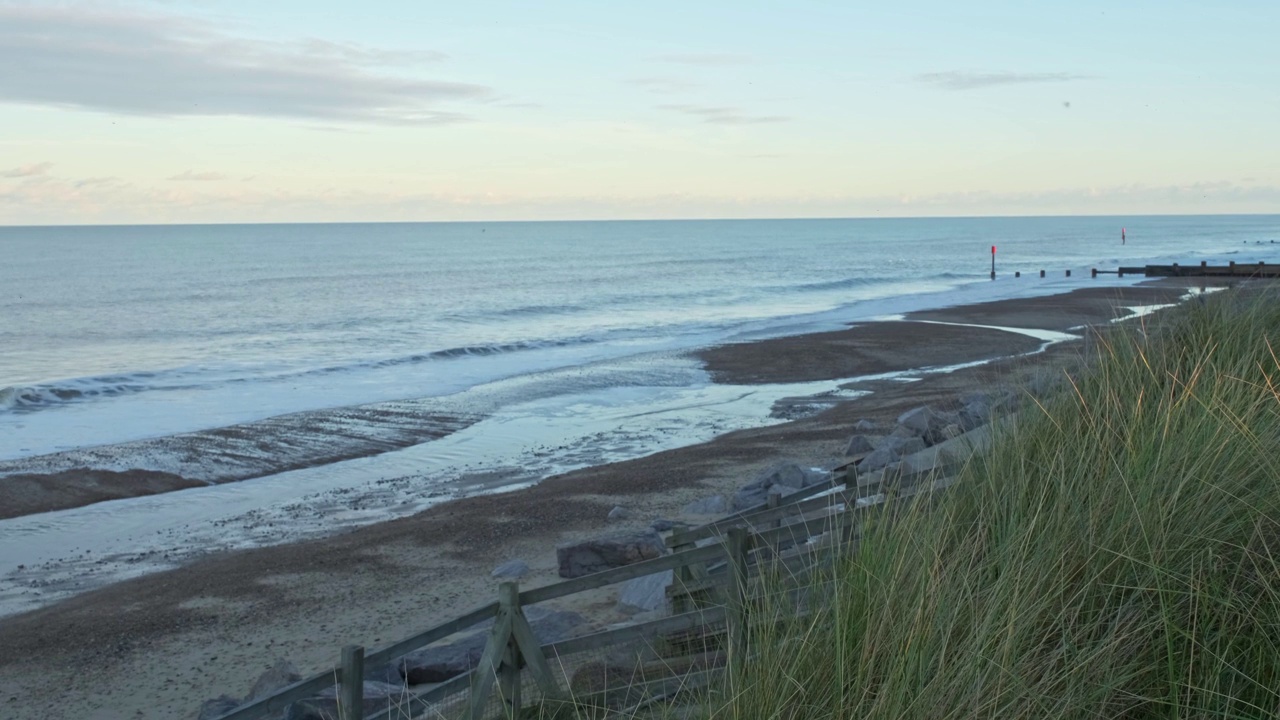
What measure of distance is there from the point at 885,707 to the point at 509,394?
75.8 ft

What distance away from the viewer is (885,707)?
3.21 metres

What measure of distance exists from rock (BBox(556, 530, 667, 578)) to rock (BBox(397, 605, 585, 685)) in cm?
144

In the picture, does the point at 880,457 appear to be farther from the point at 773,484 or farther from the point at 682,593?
the point at 682,593

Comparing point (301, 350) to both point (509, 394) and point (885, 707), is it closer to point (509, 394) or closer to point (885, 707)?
point (509, 394)

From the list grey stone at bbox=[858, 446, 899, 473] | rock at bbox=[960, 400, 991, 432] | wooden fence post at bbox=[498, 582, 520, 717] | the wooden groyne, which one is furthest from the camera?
the wooden groyne

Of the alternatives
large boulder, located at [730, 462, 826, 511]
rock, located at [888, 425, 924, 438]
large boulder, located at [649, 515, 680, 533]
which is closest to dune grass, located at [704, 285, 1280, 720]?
large boulder, located at [649, 515, 680, 533]

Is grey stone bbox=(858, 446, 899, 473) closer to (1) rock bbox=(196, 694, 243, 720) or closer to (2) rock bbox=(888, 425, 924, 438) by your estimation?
(2) rock bbox=(888, 425, 924, 438)

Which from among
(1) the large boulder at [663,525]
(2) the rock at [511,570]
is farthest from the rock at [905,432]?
(2) the rock at [511,570]

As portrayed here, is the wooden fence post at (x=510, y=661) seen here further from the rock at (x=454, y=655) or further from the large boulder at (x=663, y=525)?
the large boulder at (x=663, y=525)

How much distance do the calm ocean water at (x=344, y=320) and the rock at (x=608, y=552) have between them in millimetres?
14423

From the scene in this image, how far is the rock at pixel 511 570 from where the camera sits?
1060 cm

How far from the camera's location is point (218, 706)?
24.6 feet

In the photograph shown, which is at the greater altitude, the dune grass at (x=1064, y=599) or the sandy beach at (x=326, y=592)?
the dune grass at (x=1064, y=599)

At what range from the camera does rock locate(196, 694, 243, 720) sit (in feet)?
24.3
